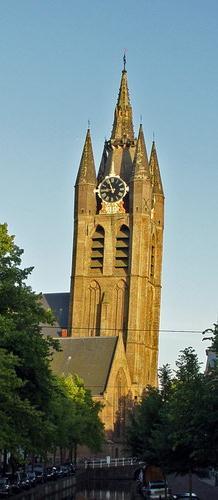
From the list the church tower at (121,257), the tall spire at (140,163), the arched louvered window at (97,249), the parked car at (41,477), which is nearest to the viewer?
the parked car at (41,477)

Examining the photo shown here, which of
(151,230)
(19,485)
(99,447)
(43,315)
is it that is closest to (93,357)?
(151,230)

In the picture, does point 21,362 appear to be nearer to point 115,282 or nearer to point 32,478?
point 32,478

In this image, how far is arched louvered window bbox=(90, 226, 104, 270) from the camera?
12494 centimetres

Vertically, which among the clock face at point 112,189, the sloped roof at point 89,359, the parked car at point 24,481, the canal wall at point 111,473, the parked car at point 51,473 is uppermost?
the clock face at point 112,189

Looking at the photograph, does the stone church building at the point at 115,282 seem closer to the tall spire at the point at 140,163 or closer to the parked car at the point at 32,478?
the tall spire at the point at 140,163

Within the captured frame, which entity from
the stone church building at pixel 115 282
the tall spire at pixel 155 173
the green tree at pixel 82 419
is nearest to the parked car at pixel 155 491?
the green tree at pixel 82 419

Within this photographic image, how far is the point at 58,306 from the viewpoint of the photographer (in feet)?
439

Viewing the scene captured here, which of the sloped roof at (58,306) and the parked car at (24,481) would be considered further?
the sloped roof at (58,306)

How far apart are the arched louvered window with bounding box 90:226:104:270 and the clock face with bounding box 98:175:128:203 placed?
15.2 ft

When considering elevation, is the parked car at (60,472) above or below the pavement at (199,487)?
above

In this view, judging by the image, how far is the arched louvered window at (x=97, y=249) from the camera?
410 feet

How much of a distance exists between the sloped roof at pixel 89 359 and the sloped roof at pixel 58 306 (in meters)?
9.25

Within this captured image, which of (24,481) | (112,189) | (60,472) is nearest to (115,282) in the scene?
(112,189)

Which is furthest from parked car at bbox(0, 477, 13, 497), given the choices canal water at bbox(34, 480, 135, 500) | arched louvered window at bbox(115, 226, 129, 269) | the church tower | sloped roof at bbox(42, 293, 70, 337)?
sloped roof at bbox(42, 293, 70, 337)
